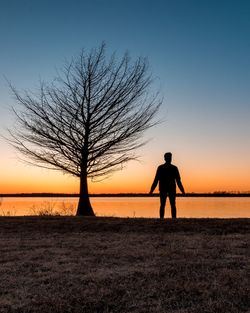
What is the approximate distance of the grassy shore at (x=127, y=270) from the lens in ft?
19.5

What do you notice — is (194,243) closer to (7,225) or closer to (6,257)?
(6,257)

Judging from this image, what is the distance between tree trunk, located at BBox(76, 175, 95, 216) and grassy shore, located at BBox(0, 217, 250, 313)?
8.15 meters

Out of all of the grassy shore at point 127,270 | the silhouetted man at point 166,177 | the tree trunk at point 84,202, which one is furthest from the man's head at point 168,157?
the tree trunk at point 84,202

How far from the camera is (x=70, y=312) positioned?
565cm

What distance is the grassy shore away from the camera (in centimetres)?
593

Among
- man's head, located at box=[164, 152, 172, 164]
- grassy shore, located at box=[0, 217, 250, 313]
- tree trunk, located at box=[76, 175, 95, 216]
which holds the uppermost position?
man's head, located at box=[164, 152, 172, 164]

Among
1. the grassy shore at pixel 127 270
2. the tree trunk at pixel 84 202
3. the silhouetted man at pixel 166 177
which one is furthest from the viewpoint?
the tree trunk at pixel 84 202

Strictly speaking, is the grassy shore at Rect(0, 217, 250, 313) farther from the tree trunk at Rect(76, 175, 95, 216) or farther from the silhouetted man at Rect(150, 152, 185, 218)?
the tree trunk at Rect(76, 175, 95, 216)

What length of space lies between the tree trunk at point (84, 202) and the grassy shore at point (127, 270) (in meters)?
8.15

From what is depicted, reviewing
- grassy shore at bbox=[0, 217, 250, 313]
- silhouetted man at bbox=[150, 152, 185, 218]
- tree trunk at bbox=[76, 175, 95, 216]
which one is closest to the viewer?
grassy shore at bbox=[0, 217, 250, 313]

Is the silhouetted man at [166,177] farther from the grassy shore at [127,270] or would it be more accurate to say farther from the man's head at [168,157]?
the grassy shore at [127,270]

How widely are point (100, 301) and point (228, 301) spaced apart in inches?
60.8

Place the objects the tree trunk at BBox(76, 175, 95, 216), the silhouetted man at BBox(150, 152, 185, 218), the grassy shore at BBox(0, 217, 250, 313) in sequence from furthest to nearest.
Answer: the tree trunk at BBox(76, 175, 95, 216) → the silhouetted man at BBox(150, 152, 185, 218) → the grassy shore at BBox(0, 217, 250, 313)

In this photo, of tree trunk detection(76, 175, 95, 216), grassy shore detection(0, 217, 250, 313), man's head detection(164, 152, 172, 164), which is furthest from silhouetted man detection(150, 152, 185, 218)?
tree trunk detection(76, 175, 95, 216)
